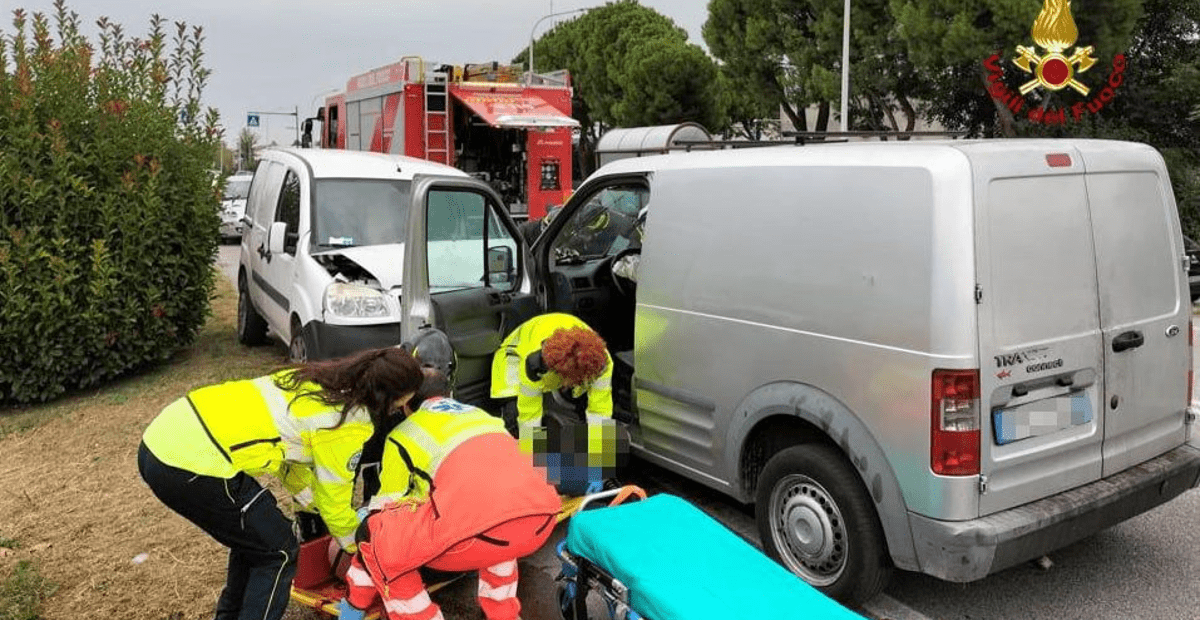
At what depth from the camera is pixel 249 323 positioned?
362 inches

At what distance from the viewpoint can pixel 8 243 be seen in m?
6.75

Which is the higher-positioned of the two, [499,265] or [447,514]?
[499,265]

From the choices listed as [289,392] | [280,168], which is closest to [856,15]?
[280,168]

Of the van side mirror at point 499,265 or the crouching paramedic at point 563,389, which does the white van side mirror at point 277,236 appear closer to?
the van side mirror at point 499,265

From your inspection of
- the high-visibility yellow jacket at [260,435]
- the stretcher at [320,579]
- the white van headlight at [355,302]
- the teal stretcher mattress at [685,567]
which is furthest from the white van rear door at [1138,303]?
the white van headlight at [355,302]

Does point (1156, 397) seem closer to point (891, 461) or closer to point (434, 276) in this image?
point (891, 461)

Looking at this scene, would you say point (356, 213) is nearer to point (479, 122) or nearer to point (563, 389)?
point (563, 389)

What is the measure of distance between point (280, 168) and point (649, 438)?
5.34 meters

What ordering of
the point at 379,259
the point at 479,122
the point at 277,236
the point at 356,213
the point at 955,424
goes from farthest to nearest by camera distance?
1. the point at 479,122
2. the point at 356,213
3. the point at 277,236
4. the point at 379,259
5. the point at 955,424

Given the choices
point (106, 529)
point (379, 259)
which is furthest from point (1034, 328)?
point (379, 259)

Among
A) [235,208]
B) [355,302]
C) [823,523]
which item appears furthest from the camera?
[235,208]

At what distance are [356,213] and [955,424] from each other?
557 cm

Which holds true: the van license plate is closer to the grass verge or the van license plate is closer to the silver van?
the silver van

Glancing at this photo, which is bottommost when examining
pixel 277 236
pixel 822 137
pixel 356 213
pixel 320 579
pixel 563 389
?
pixel 320 579
